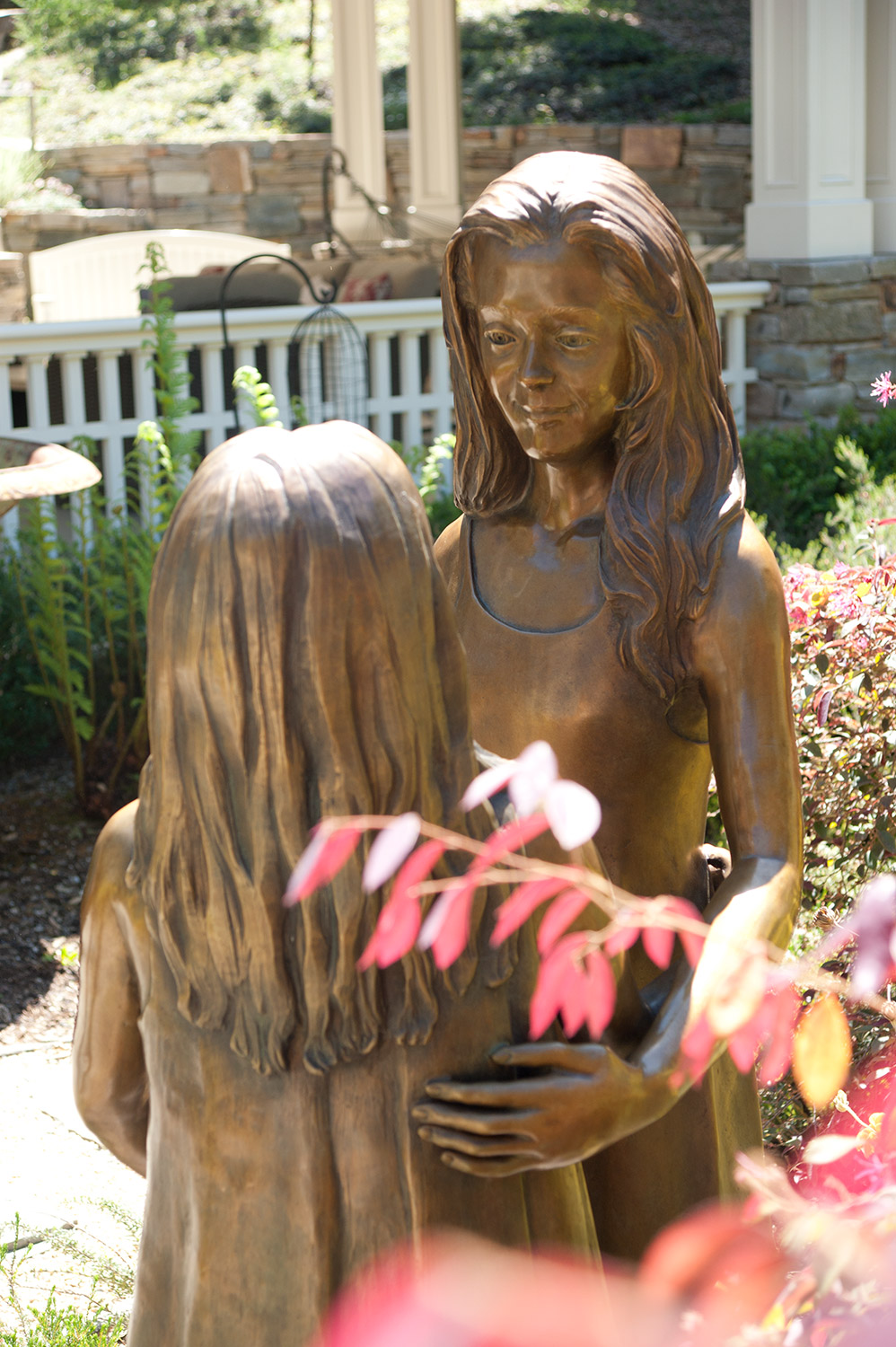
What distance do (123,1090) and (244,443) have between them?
1.91 ft

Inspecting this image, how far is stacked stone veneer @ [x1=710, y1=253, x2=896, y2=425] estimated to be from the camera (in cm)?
808

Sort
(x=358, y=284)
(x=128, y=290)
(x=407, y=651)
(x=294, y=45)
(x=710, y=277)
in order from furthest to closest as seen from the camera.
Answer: (x=294, y=45)
(x=128, y=290)
(x=358, y=284)
(x=710, y=277)
(x=407, y=651)

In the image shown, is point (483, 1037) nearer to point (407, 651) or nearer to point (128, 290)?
point (407, 651)

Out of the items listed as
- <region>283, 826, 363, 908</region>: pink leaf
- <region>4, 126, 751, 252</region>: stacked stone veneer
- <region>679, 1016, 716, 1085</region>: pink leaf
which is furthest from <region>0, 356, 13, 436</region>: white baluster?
<region>4, 126, 751, 252</region>: stacked stone veneer

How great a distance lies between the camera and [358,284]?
1022cm

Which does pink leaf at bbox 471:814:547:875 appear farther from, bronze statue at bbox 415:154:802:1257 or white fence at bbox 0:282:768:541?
white fence at bbox 0:282:768:541

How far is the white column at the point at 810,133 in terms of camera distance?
8.01 meters

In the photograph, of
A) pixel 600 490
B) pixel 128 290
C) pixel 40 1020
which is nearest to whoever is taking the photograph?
pixel 600 490

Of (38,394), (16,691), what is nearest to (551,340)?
(16,691)

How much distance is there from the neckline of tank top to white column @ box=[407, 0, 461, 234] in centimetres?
1093

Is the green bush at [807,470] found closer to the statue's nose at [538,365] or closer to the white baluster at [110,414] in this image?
the white baluster at [110,414]

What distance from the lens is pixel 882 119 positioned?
864 centimetres

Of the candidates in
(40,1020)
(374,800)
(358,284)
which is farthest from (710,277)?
(374,800)

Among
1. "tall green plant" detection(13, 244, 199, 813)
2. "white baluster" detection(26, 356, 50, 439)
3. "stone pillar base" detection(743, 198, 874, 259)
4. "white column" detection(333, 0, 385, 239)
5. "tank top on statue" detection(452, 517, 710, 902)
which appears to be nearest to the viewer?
"tank top on statue" detection(452, 517, 710, 902)
